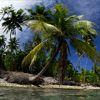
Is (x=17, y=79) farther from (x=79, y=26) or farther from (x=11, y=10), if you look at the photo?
(x=11, y=10)

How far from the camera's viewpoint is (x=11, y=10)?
23.6 metres

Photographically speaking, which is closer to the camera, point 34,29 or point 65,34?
point 34,29

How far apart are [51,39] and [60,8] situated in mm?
2995

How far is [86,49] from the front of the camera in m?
9.05

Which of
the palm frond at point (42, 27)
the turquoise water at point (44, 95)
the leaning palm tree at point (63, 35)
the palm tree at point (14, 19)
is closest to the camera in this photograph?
the turquoise water at point (44, 95)

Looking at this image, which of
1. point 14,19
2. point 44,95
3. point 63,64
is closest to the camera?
point 44,95

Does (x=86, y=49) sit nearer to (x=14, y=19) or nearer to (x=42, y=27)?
(x=42, y=27)

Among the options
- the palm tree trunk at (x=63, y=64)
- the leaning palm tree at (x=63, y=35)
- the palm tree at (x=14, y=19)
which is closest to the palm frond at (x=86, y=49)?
the leaning palm tree at (x=63, y=35)

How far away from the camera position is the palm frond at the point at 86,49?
8.72 m

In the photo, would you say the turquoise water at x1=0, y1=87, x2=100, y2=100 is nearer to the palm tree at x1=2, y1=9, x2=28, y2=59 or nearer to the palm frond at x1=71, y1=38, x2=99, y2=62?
the palm frond at x1=71, y1=38, x2=99, y2=62

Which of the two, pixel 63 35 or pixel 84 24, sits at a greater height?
pixel 84 24

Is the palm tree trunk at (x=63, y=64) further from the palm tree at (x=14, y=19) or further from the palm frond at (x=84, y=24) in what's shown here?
the palm tree at (x=14, y=19)

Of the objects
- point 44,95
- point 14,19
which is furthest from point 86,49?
point 14,19

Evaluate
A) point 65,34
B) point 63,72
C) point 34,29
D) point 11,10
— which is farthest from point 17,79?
point 11,10
